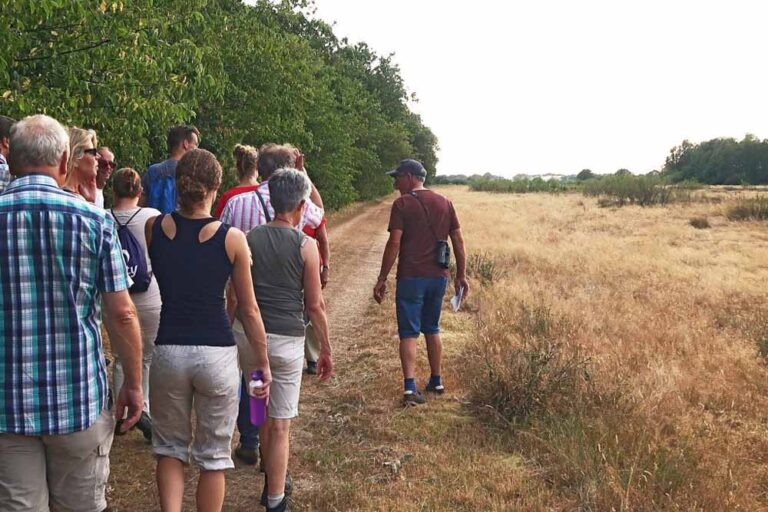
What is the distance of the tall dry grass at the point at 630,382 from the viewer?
12.6 feet

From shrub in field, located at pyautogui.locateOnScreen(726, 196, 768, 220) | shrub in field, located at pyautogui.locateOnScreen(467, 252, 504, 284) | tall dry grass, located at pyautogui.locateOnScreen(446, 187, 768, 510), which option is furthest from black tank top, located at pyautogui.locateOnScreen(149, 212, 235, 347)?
shrub in field, located at pyautogui.locateOnScreen(726, 196, 768, 220)

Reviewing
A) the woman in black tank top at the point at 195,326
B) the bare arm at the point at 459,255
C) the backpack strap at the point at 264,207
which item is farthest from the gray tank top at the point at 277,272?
the bare arm at the point at 459,255

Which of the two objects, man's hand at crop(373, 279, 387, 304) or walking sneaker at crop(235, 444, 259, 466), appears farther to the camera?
man's hand at crop(373, 279, 387, 304)

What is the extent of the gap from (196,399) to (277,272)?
2.70 feet

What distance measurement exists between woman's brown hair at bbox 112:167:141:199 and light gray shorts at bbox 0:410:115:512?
1.98 metres

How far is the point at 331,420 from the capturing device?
16.7 feet

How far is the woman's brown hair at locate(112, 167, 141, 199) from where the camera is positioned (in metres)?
4.07

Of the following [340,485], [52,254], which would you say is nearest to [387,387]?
A: [340,485]

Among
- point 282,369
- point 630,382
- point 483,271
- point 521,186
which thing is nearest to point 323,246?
point 282,369

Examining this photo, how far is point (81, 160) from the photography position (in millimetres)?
3107

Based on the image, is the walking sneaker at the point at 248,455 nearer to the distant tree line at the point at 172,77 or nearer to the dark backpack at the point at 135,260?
the dark backpack at the point at 135,260

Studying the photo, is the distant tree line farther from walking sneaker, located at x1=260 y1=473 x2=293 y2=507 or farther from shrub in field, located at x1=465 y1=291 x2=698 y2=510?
shrub in field, located at x1=465 y1=291 x2=698 y2=510

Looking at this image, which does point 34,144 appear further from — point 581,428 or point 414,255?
point 581,428

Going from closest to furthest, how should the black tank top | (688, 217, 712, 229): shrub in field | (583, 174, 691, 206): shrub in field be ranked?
the black tank top
(688, 217, 712, 229): shrub in field
(583, 174, 691, 206): shrub in field
